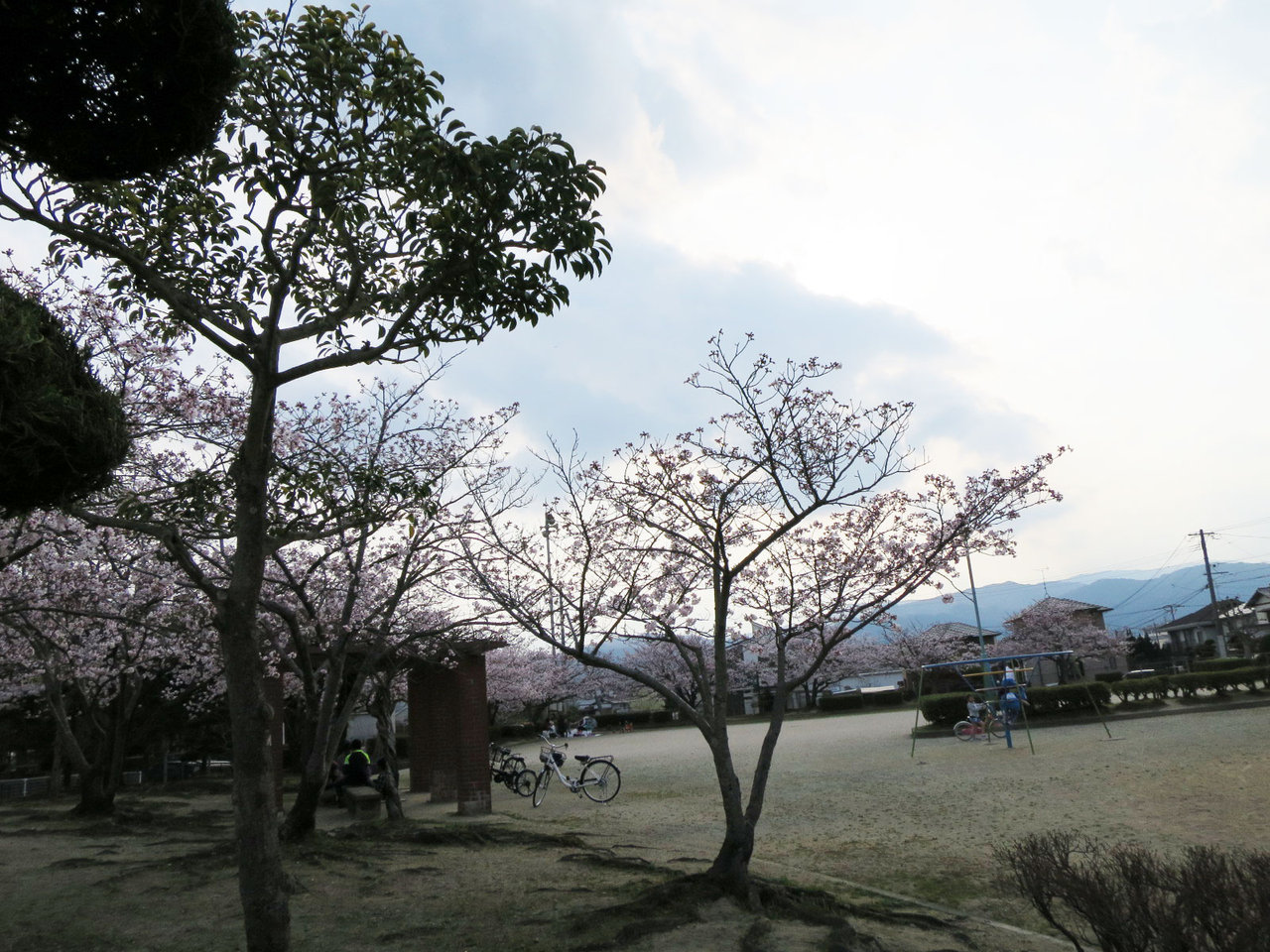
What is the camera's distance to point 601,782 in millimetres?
15500

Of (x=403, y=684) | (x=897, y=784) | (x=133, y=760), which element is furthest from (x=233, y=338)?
(x=133, y=760)

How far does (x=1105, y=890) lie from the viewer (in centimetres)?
430

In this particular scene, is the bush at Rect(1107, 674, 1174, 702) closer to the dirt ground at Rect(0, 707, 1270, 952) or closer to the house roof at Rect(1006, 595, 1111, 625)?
the dirt ground at Rect(0, 707, 1270, 952)

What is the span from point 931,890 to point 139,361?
31.0 ft

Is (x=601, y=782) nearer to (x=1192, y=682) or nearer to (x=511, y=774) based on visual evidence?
(x=511, y=774)

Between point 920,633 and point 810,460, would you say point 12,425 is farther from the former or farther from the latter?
point 920,633

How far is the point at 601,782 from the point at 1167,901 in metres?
12.1

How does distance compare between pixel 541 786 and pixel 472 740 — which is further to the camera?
pixel 541 786

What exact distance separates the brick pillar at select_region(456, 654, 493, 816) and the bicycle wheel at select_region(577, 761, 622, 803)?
68.4 inches

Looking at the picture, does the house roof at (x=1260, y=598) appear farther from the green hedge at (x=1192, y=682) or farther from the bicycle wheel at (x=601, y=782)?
the bicycle wheel at (x=601, y=782)

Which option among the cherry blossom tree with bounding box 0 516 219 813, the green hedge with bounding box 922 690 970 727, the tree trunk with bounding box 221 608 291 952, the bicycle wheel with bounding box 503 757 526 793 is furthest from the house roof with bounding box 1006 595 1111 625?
the tree trunk with bounding box 221 608 291 952

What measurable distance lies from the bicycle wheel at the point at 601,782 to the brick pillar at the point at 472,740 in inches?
68.4

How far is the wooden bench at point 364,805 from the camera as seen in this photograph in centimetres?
1452

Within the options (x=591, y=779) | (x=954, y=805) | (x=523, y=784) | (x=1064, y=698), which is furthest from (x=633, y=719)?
(x=954, y=805)
